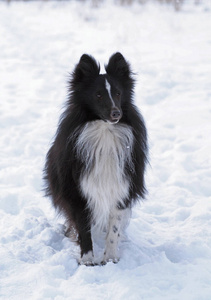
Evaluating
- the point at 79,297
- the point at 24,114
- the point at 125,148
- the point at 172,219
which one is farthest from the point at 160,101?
the point at 79,297

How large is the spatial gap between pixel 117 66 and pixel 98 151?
0.81 meters

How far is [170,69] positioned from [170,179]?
4391mm

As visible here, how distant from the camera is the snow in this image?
3775 millimetres

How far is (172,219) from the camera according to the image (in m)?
5.18

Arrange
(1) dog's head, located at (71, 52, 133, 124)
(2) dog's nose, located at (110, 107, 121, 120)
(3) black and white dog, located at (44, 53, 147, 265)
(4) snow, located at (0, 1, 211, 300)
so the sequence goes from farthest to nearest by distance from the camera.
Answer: (3) black and white dog, located at (44, 53, 147, 265) → (1) dog's head, located at (71, 52, 133, 124) → (2) dog's nose, located at (110, 107, 121, 120) → (4) snow, located at (0, 1, 211, 300)

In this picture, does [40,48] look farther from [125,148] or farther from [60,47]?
[125,148]

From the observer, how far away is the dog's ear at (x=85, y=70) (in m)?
4.18

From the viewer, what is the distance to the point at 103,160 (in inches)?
165

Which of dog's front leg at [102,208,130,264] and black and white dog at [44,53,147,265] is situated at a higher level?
black and white dog at [44,53,147,265]

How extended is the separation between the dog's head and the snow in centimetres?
46

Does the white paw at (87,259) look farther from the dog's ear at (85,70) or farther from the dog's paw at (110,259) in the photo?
the dog's ear at (85,70)

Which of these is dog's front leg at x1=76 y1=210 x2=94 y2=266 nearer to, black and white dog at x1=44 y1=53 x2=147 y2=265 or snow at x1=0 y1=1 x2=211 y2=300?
black and white dog at x1=44 y1=53 x2=147 y2=265

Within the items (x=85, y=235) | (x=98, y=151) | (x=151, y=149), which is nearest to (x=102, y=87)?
(x=98, y=151)

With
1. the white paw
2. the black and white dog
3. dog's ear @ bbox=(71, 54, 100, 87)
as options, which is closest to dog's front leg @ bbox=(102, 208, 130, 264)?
the black and white dog
